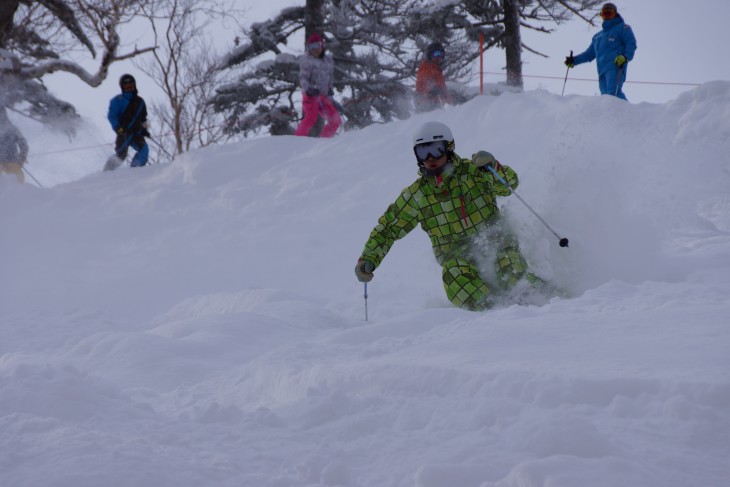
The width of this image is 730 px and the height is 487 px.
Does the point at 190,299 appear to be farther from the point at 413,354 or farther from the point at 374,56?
the point at 374,56

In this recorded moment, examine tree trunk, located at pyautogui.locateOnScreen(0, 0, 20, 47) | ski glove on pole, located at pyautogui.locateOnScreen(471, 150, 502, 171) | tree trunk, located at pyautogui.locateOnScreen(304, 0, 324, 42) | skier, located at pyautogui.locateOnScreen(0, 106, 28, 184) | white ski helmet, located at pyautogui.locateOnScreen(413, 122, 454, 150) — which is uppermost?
tree trunk, located at pyautogui.locateOnScreen(304, 0, 324, 42)

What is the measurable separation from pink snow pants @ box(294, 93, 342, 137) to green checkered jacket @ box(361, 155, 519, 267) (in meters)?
5.81

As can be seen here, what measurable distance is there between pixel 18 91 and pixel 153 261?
6142 mm

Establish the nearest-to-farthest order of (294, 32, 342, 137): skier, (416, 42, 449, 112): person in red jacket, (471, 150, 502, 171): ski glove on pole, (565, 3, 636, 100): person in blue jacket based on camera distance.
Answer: (471, 150, 502, 171): ski glove on pole < (565, 3, 636, 100): person in blue jacket < (294, 32, 342, 137): skier < (416, 42, 449, 112): person in red jacket

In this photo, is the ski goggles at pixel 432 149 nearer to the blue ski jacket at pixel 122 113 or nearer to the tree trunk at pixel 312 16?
the blue ski jacket at pixel 122 113

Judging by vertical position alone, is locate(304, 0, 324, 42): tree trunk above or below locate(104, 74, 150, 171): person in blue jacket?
above

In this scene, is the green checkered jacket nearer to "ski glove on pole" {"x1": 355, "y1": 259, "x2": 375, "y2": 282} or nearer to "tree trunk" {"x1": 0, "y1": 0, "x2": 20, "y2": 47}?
"ski glove on pole" {"x1": 355, "y1": 259, "x2": 375, "y2": 282}

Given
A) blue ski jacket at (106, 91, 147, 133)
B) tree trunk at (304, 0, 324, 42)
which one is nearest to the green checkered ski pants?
blue ski jacket at (106, 91, 147, 133)

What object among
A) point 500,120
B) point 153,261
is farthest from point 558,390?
point 500,120

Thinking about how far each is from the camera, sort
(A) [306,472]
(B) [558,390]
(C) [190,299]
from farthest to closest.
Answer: (C) [190,299]
(B) [558,390]
(A) [306,472]

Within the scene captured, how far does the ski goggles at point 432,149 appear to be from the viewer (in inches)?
175

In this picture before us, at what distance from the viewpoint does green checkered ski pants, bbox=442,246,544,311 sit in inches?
173

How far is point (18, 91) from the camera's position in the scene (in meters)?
11.5

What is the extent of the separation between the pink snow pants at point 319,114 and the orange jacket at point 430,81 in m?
1.30
